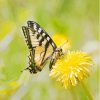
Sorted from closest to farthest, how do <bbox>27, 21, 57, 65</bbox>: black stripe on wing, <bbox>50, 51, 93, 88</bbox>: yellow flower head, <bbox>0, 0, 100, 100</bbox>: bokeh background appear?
<bbox>50, 51, 93, 88</bbox>: yellow flower head → <bbox>27, 21, 57, 65</bbox>: black stripe on wing → <bbox>0, 0, 100, 100</bbox>: bokeh background

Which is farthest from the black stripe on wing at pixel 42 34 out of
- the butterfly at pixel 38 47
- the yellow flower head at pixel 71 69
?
the yellow flower head at pixel 71 69

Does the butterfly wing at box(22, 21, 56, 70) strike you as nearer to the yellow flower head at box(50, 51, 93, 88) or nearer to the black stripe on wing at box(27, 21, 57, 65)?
the black stripe on wing at box(27, 21, 57, 65)

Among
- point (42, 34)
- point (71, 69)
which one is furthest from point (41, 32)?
point (71, 69)

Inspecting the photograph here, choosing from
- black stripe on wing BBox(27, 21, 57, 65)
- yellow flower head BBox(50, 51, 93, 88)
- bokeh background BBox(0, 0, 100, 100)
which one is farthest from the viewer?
bokeh background BBox(0, 0, 100, 100)

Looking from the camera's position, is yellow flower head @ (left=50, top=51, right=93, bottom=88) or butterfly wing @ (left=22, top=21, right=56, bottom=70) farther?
butterfly wing @ (left=22, top=21, right=56, bottom=70)

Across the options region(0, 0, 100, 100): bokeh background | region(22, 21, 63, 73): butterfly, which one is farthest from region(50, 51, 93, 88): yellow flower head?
region(0, 0, 100, 100): bokeh background

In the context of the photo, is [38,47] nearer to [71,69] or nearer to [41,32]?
[41,32]

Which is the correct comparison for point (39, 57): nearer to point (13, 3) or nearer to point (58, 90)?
point (58, 90)

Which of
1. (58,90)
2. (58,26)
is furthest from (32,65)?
(58,26)
